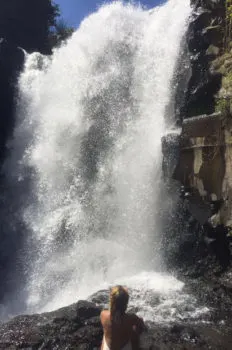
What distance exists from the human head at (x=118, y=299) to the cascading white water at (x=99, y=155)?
5.36 metres

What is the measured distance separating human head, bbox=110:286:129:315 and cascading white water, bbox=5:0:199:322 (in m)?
5.36

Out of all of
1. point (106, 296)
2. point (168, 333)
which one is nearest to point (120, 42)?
→ point (106, 296)

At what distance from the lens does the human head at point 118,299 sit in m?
3.26

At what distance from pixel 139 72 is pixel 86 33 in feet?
18.4

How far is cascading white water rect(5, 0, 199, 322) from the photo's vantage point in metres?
10.7

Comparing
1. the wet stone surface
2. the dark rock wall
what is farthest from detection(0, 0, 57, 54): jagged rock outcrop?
the wet stone surface

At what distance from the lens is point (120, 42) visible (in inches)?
629

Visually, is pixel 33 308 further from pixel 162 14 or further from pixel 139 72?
pixel 162 14

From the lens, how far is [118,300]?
3291mm

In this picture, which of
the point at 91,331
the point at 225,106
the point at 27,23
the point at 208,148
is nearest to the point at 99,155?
the point at 208,148

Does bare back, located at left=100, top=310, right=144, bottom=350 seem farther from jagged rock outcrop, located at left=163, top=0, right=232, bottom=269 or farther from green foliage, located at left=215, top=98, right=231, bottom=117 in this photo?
green foliage, located at left=215, top=98, right=231, bottom=117

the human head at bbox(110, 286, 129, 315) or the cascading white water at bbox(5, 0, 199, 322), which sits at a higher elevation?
the cascading white water at bbox(5, 0, 199, 322)

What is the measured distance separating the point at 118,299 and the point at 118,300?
0.05 feet

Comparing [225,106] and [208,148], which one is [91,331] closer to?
[208,148]
